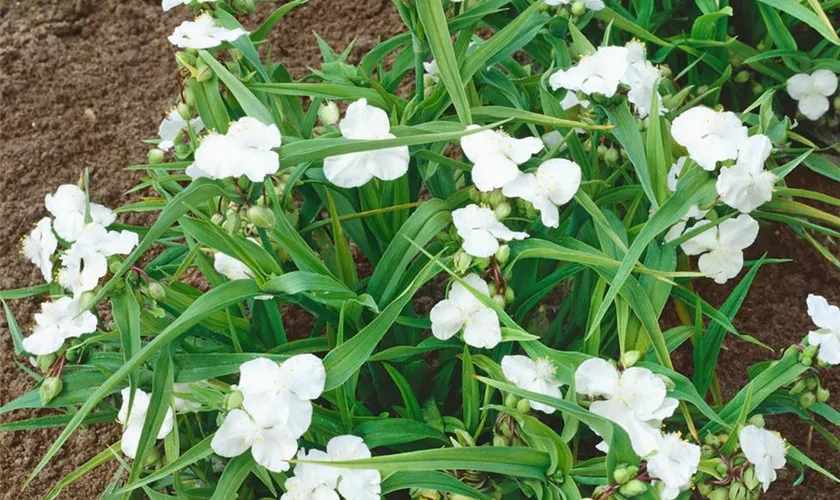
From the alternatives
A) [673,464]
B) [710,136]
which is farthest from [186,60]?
[673,464]

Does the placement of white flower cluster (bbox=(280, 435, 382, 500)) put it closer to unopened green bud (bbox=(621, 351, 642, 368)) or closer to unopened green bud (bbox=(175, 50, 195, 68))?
unopened green bud (bbox=(621, 351, 642, 368))

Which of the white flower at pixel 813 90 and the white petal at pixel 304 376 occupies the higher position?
the white petal at pixel 304 376

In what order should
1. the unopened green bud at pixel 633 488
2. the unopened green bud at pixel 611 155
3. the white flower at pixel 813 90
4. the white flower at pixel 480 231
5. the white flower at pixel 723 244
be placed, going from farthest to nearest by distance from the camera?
the white flower at pixel 813 90
the unopened green bud at pixel 611 155
the white flower at pixel 723 244
the white flower at pixel 480 231
the unopened green bud at pixel 633 488

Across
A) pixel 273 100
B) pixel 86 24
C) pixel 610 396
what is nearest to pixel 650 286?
pixel 610 396

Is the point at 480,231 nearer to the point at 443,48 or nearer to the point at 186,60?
the point at 443,48

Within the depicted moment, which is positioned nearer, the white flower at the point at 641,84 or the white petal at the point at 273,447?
the white petal at the point at 273,447

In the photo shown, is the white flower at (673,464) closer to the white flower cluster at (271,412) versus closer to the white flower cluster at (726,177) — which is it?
the white flower cluster at (726,177)

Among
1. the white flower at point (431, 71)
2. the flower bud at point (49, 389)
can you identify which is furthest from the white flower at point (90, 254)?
the white flower at point (431, 71)
